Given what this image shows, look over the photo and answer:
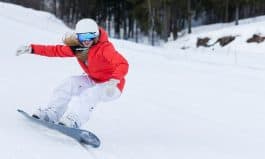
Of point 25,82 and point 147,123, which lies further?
point 25,82

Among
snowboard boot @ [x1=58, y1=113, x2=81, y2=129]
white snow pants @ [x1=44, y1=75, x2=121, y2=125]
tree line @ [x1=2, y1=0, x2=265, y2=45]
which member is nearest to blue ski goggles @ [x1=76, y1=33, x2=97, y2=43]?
white snow pants @ [x1=44, y1=75, x2=121, y2=125]

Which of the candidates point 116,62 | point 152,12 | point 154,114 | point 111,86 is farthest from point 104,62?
point 152,12

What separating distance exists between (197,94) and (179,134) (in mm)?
3444

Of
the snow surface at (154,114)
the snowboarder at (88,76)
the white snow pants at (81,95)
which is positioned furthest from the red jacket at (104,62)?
the snow surface at (154,114)

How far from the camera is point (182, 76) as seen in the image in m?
→ 12.6

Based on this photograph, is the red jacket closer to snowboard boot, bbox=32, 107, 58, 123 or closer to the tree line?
snowboard boot, bbox=32, 107, 58, 123

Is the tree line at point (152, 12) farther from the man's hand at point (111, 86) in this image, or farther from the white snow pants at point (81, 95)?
the man's hand at point (111, 86)

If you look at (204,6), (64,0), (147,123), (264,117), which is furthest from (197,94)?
(64,0)

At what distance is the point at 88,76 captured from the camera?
223 inches

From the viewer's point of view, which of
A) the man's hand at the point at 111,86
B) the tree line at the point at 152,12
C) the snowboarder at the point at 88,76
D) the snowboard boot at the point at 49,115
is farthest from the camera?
the tree line at the point at 152,12

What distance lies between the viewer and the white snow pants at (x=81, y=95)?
531cm

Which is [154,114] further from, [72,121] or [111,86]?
[111,86]

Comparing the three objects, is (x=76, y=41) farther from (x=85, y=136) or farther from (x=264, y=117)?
(x=264, y=117)

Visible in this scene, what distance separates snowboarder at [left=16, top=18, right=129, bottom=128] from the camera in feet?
17.4
